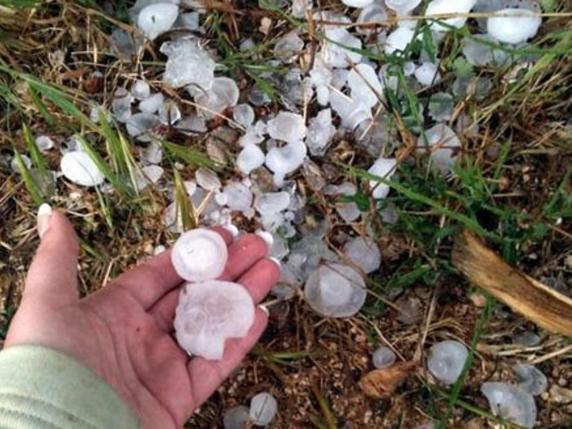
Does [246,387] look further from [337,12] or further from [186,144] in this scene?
[337,12]

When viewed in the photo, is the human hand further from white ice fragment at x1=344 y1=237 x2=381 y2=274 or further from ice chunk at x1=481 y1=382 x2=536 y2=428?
ice chunk at x1=481 y1=382 x2=536 y2=428

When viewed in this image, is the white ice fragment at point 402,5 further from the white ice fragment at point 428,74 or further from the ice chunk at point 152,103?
the ice chunk at point 152,103

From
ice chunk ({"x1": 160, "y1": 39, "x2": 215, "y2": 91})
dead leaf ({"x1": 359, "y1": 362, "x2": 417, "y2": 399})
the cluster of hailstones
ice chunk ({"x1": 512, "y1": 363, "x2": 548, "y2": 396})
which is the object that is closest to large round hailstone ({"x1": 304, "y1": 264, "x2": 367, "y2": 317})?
the cluster of hailstones

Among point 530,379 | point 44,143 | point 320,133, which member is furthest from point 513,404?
point 44,143

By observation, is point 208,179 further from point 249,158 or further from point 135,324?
point 135,324

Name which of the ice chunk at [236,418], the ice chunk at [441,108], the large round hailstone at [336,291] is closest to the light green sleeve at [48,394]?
the ice chunk at [236,418]

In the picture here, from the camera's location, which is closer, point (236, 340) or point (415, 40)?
point (236, 340)

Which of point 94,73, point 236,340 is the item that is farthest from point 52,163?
point 236,340
